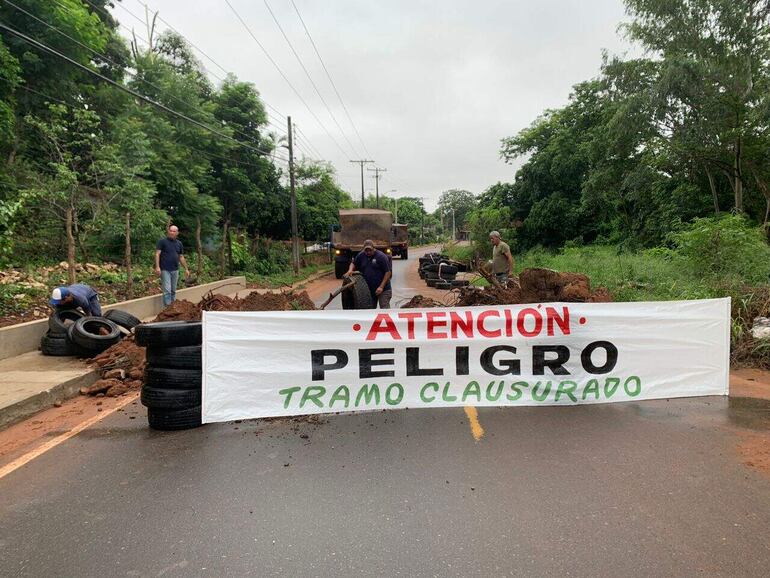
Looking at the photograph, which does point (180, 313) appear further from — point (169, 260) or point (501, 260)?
point (501, 260)

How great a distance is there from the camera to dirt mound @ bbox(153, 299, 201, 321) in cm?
801

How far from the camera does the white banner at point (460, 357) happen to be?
15.8ft

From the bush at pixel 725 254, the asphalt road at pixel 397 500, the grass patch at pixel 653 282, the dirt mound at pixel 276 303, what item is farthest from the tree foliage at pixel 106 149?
the bush at pixel 725 254

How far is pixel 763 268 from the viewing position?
934 centimetres

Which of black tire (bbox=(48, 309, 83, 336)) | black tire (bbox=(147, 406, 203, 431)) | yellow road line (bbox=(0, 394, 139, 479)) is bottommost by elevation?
yellow road line (bbox=(0, 394, 139, 479))

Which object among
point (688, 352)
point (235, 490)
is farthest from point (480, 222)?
point (235, 490)

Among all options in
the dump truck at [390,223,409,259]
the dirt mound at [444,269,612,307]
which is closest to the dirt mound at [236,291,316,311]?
the dirt mound at [444,269,612,307]

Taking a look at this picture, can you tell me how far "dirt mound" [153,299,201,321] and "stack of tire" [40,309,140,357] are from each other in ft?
2.28

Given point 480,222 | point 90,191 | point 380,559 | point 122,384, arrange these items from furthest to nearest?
point 480,222 → point 90,191 → point 122,384 → point 380,559

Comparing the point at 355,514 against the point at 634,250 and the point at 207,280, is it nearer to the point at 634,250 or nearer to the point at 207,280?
the point at 207,280

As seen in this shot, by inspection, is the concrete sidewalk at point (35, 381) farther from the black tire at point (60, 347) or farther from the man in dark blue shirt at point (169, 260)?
the man in dark blue shirt at point (169, 260)

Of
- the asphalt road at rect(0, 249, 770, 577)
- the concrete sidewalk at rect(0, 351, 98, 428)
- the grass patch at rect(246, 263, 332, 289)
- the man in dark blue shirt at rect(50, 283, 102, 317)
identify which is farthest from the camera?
the grass patch at rect(246, 263, 332, 289)

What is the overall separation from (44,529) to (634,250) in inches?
1077

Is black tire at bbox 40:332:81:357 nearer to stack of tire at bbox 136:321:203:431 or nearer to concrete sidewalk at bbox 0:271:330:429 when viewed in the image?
concrete sidewalk at bbox 0:271:330:429
